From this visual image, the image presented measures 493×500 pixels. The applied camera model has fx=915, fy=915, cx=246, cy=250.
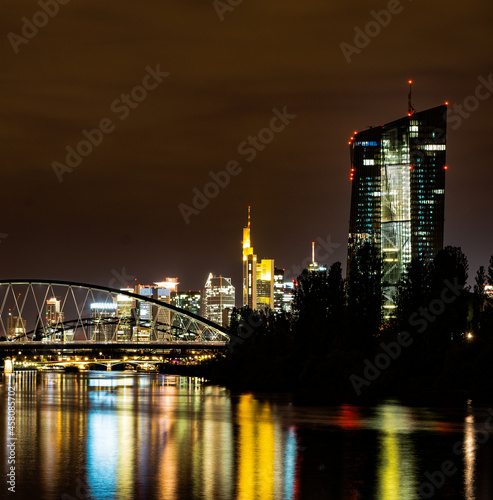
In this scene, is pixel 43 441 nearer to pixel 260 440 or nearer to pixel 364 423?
pixel 260 440

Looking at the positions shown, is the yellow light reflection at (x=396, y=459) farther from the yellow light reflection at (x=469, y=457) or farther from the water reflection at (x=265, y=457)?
the water reflection at (x=265, y=457)

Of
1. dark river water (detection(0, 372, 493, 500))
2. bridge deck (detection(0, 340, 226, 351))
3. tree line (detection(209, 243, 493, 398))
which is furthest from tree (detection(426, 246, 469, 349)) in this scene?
bridge deck (detection(0, 340, 226, 351))

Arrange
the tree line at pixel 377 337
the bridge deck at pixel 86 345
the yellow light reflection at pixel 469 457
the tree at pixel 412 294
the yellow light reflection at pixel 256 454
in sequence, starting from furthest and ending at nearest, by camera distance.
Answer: the bridge deck at pixel 86 345 < the tree at pixel 412 294 < the tree line at pixel 377 337 < the yellow light reflection at pixel 469 457 < the yellow light reflection at pixel 256 454

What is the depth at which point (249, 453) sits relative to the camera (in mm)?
37781

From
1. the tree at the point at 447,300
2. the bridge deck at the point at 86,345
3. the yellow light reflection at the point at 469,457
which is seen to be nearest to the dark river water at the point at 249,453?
the yellow light reflection at the point at 469,457

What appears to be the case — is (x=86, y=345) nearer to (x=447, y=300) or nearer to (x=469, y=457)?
(x=447, y=300)

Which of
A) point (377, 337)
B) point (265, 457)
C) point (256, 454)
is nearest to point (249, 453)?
point (256, 454)

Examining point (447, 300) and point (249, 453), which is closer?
point (249, 453)

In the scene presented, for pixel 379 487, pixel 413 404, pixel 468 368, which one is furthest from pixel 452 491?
pixel 468 368

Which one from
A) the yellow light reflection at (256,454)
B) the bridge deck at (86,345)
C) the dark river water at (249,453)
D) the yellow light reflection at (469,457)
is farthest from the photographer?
the bridge deck at (86,345)

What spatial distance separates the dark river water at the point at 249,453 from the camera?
2964 centimetres

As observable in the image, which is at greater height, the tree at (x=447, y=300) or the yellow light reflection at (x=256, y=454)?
the tree at (x=447, y=300)

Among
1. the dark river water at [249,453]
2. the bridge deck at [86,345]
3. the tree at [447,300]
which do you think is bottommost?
the dark river water at [249,453]

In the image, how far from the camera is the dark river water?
97.2 feet
